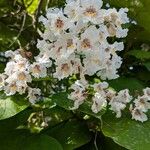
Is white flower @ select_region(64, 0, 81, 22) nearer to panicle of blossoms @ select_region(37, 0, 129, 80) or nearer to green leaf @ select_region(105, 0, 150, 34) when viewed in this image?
panicle of blossoms @ select_region(37, 0, 129, 80)

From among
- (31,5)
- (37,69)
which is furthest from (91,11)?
(31,5)

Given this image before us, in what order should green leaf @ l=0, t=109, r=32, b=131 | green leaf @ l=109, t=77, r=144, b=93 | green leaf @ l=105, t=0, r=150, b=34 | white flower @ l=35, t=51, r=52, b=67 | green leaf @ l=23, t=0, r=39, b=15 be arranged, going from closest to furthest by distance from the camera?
white flower @ l=35, t=51, r=52, b=67, green leaf @ l=0, t=109, r=32, b=131, green leaf @ l=109, t=77, r=144, b=93, green leaf @ l=105, t=0, r=150, b=34, green leaf @ l=23, t=0, r=39, b=15

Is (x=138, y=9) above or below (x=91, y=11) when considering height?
below

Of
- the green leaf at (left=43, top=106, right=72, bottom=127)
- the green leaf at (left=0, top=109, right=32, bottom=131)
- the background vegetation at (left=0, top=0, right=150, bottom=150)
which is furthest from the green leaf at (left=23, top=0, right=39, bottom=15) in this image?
the green leaf at (left=0, top=109, right=32, bottom=131)

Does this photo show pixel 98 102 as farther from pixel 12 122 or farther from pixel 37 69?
pixel 12 122

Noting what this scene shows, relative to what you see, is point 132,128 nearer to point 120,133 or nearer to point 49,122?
point 120,133

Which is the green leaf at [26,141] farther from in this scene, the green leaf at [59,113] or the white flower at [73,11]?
the white flower at [73,11]

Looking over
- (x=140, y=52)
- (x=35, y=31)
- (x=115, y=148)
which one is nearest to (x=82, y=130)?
(x=115, y=148)
